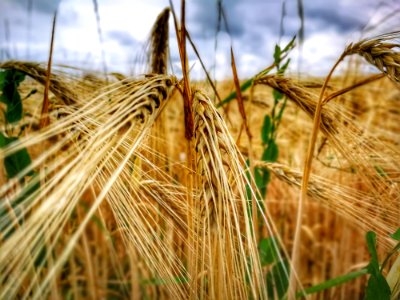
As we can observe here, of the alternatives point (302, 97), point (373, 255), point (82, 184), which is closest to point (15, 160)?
point (82, 184)

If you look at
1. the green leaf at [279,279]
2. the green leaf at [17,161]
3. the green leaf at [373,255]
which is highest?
the green leaf at [17,161]

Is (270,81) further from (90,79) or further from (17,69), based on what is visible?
(17,69)

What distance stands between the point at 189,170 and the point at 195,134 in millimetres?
64

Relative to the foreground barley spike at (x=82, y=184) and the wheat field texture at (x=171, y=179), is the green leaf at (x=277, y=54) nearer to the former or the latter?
the wheat field texture at (x=171, y=179)

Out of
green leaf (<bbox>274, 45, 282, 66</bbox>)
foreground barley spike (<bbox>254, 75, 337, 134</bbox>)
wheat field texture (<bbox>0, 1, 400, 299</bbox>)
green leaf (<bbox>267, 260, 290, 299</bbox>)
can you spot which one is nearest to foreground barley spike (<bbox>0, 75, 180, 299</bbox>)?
wheat field texture (<bbox>0, 1, 400, 299</bbox>)

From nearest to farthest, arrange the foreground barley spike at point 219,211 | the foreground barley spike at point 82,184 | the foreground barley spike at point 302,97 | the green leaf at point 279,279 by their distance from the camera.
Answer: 1. the foreground barley spike at point 82,184
2. the foreground barley spike at point 219,211
3. the foreground barley spike at point 302,97
4. the green leaf at point 279,279

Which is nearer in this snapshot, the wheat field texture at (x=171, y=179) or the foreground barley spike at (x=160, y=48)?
the wheat field texture at (x=171, y=179)

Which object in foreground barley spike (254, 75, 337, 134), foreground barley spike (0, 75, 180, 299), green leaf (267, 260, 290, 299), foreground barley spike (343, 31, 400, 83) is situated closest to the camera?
foreground barley spike (0, 75, 180, 299)

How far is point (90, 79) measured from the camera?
0.96 metres

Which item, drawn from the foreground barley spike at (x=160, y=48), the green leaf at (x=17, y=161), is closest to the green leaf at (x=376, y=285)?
the foreground barley spike at (x=160, y=48)

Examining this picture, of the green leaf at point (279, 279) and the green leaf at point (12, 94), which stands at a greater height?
the green leaf at point (12, 94)

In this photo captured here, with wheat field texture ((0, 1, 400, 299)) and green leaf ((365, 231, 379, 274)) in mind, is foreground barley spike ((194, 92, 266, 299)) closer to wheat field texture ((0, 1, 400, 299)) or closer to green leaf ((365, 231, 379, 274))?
wheat field texture ((0, 1, 400, 299))

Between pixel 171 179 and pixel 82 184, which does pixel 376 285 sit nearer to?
pixel 171 179

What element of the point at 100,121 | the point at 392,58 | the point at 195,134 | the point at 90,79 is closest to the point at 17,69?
the point at 90,79
